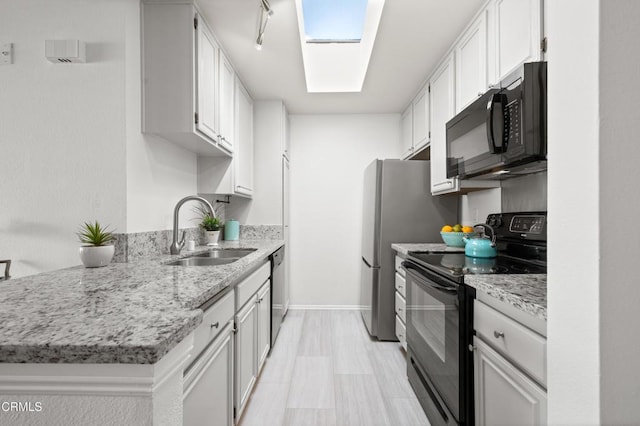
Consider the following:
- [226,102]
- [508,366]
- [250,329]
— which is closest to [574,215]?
[508,366]

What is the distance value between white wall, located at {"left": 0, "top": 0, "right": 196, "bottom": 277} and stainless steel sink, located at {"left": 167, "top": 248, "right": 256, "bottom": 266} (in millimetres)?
381

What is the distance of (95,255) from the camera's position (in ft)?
4.48

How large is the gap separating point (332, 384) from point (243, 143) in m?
2.22

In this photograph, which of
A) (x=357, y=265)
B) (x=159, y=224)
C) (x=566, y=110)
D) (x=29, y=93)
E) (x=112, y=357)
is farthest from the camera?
(x=357, y=265)

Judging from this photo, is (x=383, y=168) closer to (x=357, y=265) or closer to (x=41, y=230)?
(x=357, y=265)

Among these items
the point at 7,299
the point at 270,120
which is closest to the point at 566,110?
the point at 7,299

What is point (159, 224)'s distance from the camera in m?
1.91

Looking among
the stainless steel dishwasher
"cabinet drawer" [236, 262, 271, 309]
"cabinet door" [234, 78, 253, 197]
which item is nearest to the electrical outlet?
"cabinet door" [234, 78, 253, 197]

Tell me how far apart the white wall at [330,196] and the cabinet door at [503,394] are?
251cm

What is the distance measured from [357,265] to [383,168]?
4.72 ft

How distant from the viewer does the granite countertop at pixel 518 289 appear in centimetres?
87

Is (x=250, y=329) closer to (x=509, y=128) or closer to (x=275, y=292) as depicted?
(x=275, y=292)

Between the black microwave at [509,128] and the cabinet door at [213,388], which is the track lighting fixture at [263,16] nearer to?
the black microwave at [509,128]
